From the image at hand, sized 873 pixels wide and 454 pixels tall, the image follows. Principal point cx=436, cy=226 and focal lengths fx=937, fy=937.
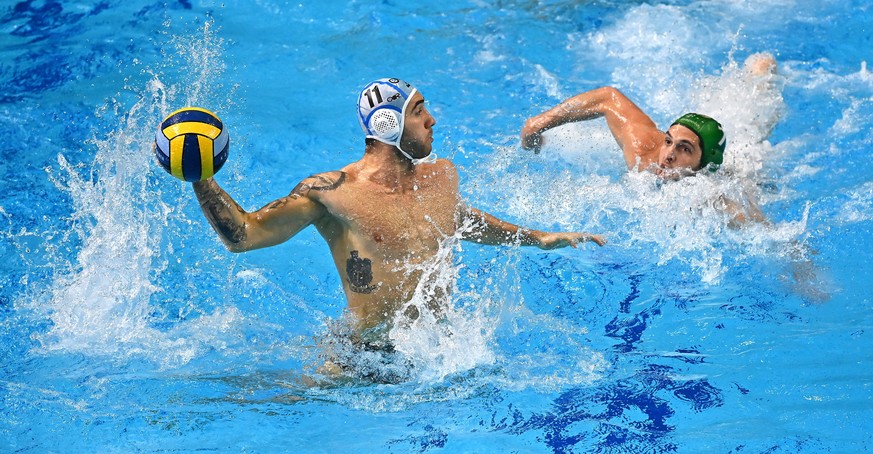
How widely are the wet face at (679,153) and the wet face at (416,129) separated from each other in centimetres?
238

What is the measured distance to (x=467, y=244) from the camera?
6152mm

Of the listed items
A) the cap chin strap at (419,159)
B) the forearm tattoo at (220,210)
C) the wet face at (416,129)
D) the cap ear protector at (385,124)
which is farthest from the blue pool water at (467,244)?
the forearm tattoo at (220,210)

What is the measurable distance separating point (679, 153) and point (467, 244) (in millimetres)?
1491

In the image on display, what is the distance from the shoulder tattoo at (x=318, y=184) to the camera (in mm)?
4113

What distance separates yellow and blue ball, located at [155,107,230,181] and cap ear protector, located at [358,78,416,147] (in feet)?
2.24

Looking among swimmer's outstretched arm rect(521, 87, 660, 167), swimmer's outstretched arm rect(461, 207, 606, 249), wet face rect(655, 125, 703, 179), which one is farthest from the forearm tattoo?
wet face rect(655, 125, 703, 179)

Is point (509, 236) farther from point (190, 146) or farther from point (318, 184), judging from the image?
Answer: point (190, 146)

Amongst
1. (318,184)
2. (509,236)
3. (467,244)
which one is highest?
(467,244)

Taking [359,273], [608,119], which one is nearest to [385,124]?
[359,273]

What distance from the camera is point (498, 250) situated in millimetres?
5918

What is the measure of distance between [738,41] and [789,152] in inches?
74.1

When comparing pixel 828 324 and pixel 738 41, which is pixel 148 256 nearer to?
pixel 828 324

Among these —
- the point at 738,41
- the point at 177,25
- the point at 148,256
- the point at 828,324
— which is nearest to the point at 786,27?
the point at 738,41

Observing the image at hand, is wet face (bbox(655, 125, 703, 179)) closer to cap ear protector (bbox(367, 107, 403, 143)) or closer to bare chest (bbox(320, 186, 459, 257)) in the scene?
bare chest (bbox(320, 186, 459, 257))
